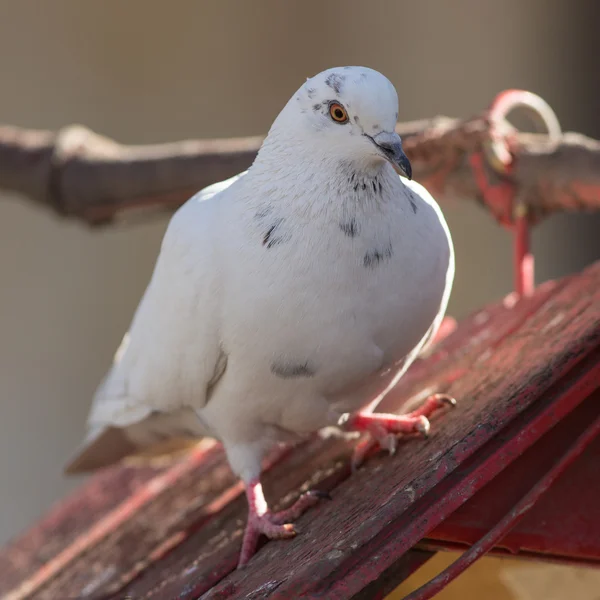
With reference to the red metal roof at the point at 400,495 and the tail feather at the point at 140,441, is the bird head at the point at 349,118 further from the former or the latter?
the tail feather at the point at 140,441

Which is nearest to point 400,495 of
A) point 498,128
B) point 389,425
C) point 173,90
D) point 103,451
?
point 389,425

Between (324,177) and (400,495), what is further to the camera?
(324,177)

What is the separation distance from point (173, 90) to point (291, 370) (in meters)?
4.49

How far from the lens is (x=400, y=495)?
1246 mm

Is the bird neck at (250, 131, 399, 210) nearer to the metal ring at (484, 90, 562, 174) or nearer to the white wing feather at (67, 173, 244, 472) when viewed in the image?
the white wing feather at (67, 173, 244, 472)

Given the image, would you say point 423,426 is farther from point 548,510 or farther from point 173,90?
point 173,90

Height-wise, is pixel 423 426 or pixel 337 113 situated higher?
pixel 337 113

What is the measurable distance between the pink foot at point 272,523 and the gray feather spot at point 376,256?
15.1 inches

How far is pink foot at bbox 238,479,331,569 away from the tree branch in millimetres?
865

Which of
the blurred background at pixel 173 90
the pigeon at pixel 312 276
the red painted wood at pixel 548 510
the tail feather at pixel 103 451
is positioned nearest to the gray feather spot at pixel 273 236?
the pigeon at pixel 312 276

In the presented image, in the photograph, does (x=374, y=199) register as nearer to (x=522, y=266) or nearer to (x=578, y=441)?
(x=578, y=441)

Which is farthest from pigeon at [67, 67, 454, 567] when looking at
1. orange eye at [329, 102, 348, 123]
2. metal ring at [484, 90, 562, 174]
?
metal ring at [484, 90, 562, 174]

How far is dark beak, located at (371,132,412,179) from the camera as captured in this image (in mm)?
1489

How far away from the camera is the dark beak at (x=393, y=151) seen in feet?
4.89
